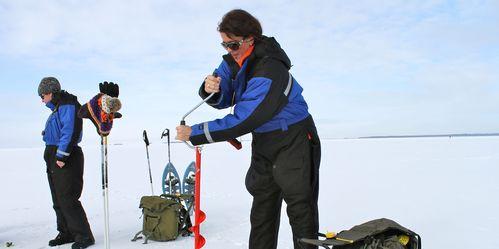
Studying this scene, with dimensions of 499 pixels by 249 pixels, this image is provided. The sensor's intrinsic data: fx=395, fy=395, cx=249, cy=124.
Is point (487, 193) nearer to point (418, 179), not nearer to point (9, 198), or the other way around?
point (418, 179)

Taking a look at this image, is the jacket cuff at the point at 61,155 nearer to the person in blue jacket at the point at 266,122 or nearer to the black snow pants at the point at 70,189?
the black snow pants at the point at 70,189

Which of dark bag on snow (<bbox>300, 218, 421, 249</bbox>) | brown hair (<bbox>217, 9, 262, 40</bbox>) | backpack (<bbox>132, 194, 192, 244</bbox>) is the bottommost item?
backpack (<bbox>132, 194, 192, 244</bbox>)

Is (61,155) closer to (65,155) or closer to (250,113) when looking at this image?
(65,155)

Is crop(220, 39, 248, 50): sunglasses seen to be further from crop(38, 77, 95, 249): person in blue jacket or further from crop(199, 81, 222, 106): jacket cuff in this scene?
crop(38, 77, 95, 249): person in blue jacket

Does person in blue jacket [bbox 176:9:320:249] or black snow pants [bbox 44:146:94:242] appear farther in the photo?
black snow pants [bbox 44:146:94:242]

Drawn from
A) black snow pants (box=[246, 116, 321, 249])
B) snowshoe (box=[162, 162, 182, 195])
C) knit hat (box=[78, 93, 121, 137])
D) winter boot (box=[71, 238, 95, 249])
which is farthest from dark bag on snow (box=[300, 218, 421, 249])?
snowshoe (box=[162, 162, 182, 195])

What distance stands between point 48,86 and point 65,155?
0.95 metres

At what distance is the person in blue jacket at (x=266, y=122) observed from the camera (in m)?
2.81

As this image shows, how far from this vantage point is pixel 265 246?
3.45 metres

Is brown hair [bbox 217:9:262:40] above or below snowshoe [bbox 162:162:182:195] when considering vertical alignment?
above

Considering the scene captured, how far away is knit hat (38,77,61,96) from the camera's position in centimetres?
510

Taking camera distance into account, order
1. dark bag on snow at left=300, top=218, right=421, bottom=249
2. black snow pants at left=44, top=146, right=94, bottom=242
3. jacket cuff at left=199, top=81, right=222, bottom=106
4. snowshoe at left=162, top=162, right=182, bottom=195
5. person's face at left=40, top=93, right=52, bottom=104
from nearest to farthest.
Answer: dark bag on snow at left=300, top=218, right=421, bottom=249
jacket cuff at left=199, top=81, right=222, bottom=106
black snow pants at left=44, top=146, right=94, bottom=242
person's face at left=40, top=93, right=52, bottom=104
snowshoe at left=162, top=162, right=182, bottom=195

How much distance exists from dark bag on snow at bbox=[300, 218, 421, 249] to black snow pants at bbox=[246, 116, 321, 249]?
0.31 m

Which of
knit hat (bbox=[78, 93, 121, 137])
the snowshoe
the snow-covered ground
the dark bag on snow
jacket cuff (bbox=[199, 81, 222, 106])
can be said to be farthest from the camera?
the snowshoe
